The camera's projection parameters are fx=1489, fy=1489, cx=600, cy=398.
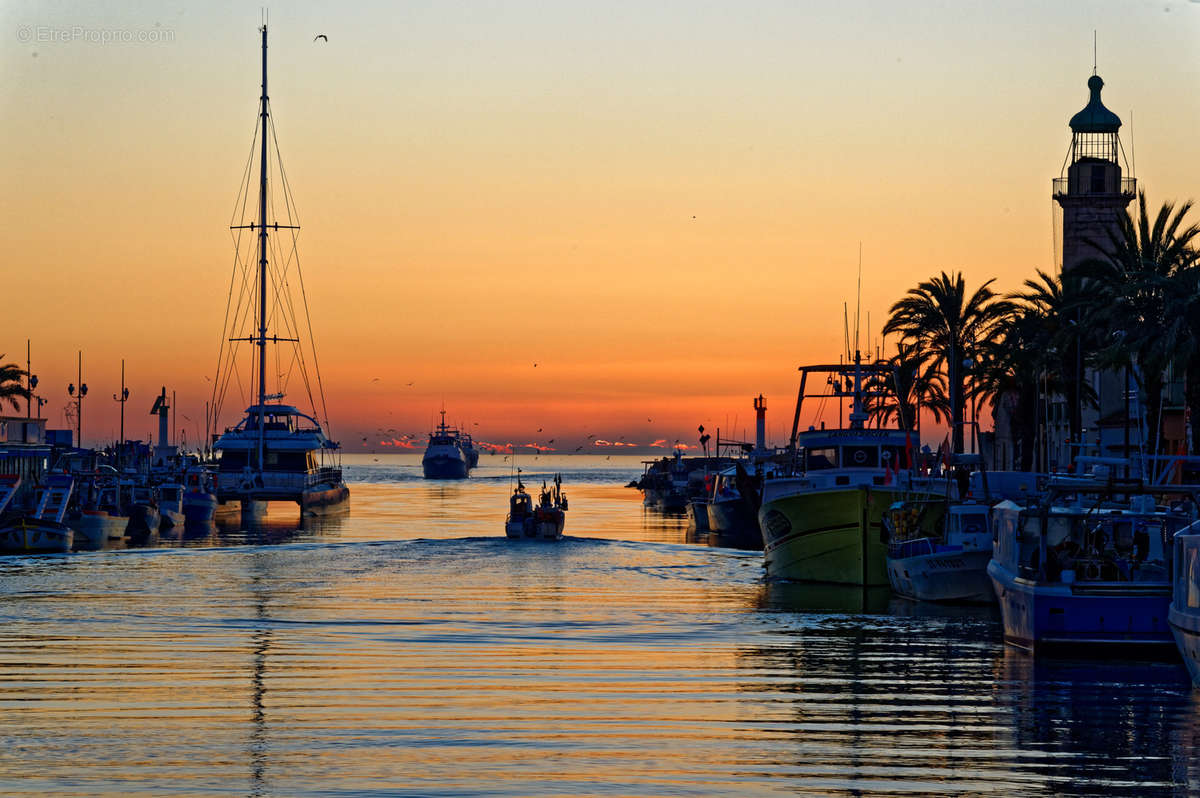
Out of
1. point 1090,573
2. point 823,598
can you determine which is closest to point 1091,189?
point 823,598

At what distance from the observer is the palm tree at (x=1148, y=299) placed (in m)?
47.7

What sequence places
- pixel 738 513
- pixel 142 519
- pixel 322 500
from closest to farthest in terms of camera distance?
pixel 142 519, pixel 738 513, pixel 322 500

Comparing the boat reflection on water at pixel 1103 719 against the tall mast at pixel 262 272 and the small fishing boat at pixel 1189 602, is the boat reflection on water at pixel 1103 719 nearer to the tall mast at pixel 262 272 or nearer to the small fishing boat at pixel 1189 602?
the small fishing boat at pixel 1189 602

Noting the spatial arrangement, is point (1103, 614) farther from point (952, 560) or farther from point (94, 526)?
point (94, 526)

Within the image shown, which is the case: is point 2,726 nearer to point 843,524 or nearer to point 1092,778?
point 1092,778

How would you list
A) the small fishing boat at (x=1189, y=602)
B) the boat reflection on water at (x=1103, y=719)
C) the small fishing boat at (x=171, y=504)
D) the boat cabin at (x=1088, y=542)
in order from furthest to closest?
the small fishing boat at (x=171, y=504) → the boat cabin at (x=1088, y=542) → the small fishing boat at (x=1189, y=602) → the boat reflection on water at (x=1103, y=719)

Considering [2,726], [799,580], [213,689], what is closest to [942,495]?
[799,580]

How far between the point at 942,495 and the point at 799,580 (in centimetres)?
770

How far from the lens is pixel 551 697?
27.1 meters

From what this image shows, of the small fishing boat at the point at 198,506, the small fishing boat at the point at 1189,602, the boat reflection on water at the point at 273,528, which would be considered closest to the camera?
the small fishing boat at the point at 1189,602

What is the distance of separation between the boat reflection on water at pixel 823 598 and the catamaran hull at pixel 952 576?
1.45 meters

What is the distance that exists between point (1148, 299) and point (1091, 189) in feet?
154

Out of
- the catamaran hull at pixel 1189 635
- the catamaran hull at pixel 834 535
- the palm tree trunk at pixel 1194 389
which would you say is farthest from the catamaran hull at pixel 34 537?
the catamaran hull at pixel 1189 635

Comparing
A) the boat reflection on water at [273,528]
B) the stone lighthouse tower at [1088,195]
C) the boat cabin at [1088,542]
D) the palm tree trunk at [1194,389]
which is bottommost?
the boat reflection on water at [273,528]
